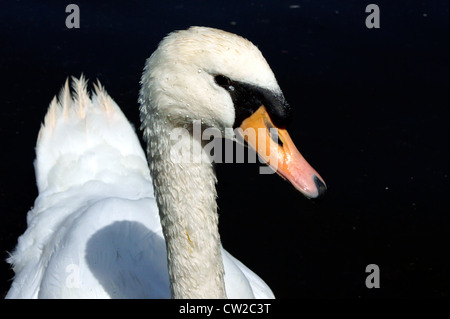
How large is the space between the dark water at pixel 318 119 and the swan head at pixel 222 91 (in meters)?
2.51

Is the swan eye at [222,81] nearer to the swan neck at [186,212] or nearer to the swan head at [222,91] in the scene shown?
the swan head at [222,91]

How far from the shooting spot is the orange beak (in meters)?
2.92

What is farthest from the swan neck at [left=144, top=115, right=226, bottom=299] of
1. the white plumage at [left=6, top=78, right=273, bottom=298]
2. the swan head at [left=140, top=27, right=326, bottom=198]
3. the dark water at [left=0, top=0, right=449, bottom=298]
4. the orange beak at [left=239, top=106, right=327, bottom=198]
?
the dark water at [left=0, top=0, right=449, bottom=298]

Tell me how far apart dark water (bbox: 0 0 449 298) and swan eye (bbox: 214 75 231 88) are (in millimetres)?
2781

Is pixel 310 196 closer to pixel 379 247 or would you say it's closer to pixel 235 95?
pixel 235 95

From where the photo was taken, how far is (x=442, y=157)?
6.27 meters

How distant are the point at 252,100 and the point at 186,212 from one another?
74 cm

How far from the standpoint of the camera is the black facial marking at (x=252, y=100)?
2.85 meters

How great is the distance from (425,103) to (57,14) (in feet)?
13.9

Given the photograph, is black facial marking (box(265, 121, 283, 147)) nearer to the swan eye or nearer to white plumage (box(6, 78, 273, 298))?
the swan eye

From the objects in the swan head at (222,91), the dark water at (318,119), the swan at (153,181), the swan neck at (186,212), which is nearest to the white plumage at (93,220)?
the swan at (153,181)

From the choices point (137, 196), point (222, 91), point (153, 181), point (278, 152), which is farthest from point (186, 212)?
point (137, 196)
